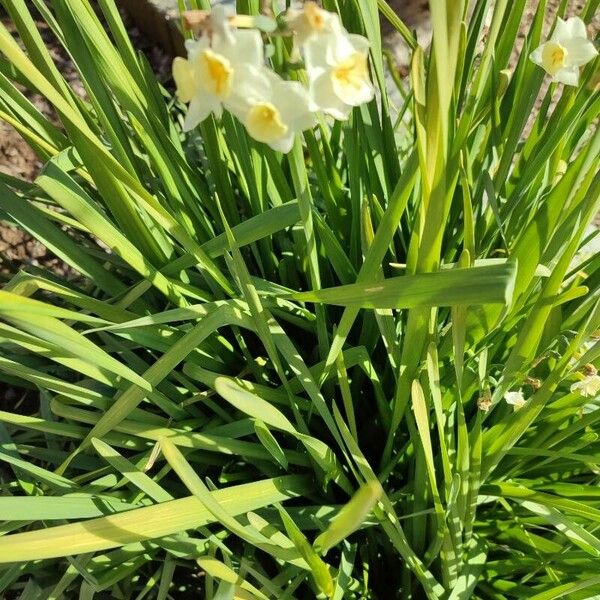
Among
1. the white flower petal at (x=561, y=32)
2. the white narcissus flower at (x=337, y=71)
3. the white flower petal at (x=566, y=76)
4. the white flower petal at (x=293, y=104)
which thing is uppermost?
the white flower petal at (x=561, y=32)

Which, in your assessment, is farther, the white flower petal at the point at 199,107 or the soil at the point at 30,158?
the soil at the point at 30,158

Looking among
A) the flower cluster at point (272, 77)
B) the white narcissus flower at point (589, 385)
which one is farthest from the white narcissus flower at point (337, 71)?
the white narcissus flower at point (589, 385)

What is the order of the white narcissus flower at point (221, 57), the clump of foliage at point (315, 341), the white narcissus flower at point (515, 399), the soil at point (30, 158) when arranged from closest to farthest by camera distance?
the white narcissus flower at point (221, 57)
the clump of foliage at point (315, 341)
the white narcissus flower at point (515, 399)
the soil at point (30, 158)

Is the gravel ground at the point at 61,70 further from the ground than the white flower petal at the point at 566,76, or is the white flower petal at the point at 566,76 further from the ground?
the gravel ground at the point at 61,70

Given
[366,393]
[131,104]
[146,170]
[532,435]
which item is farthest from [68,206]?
[532,435]

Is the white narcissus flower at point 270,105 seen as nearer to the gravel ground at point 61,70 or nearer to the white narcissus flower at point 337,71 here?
the white narcissus flower at point 337,71

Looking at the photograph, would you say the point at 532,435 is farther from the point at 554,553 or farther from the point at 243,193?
the point at 243,193

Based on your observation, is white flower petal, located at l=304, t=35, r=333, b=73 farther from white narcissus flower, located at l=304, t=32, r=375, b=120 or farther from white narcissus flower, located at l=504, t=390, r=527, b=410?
white narcissus flower, located at l=504, t=390, r=527, b=410
